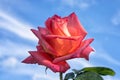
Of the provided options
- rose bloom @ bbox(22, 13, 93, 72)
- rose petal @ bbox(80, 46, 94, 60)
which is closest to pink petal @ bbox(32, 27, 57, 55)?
rose bloom @ bbox(22, 13, 93, 72)

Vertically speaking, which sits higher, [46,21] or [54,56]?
[46,21]

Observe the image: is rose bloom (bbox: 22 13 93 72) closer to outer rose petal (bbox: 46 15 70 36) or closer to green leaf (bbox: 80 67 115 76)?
outer rose petal (bbox: 46 15 70 36)

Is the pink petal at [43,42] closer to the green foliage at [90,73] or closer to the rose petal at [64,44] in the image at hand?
the rose petal at [64,44]

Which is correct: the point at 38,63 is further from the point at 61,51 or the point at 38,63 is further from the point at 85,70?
the point at 85,70

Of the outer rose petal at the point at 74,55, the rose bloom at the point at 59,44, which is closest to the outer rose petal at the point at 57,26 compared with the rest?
the rose bloom at the point at 59,44

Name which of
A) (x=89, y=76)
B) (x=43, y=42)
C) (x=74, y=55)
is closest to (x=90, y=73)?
(x=89, y=76)

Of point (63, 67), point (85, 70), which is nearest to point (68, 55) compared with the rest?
point (63, 67)
